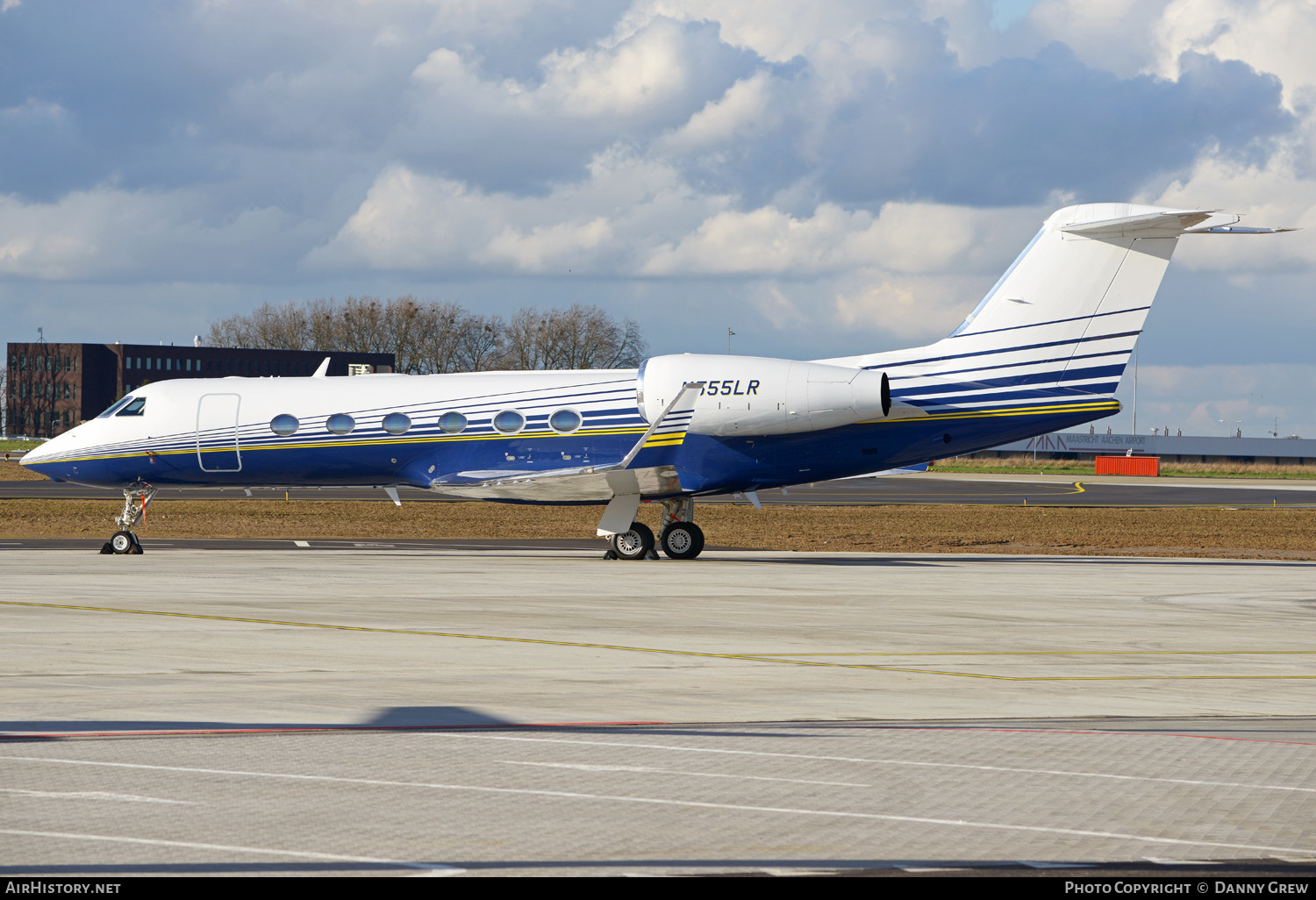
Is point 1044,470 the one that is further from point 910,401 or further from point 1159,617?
point 1159,617

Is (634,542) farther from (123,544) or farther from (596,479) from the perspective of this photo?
(123,544)

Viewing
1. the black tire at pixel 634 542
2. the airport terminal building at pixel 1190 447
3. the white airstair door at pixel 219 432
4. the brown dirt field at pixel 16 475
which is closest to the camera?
the black tire at pixel 634 542

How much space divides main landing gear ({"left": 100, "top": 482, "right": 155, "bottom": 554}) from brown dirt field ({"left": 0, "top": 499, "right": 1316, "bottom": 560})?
5623 mm

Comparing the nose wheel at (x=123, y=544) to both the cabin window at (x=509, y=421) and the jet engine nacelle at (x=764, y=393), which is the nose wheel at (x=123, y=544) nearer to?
the cabin window at (x=509, y=421)

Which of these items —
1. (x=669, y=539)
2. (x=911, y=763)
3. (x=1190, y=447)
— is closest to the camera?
(x=911, y=763)

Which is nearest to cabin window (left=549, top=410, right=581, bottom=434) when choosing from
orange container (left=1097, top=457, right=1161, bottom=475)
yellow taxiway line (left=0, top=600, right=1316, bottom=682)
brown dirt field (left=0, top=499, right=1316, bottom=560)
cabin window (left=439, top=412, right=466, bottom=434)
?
cabin window (left=439, top=412, right=466, bottom=434)

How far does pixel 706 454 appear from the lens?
2597 centimetres

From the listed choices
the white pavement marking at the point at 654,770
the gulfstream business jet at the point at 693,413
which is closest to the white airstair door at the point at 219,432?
the gulfstream business jet at the point at 693,413

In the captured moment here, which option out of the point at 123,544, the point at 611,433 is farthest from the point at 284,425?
the point at 611,433

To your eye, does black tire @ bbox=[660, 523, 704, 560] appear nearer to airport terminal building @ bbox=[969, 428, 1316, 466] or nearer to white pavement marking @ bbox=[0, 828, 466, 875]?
white pavement marking @ bbox=[0, 828, 466, 875]

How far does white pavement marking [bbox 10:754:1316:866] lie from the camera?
6660 mm

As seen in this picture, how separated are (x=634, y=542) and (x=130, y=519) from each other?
1044 cm

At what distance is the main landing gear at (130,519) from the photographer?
26188mm

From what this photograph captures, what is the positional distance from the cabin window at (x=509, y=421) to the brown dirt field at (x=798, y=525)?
8.25 metres
